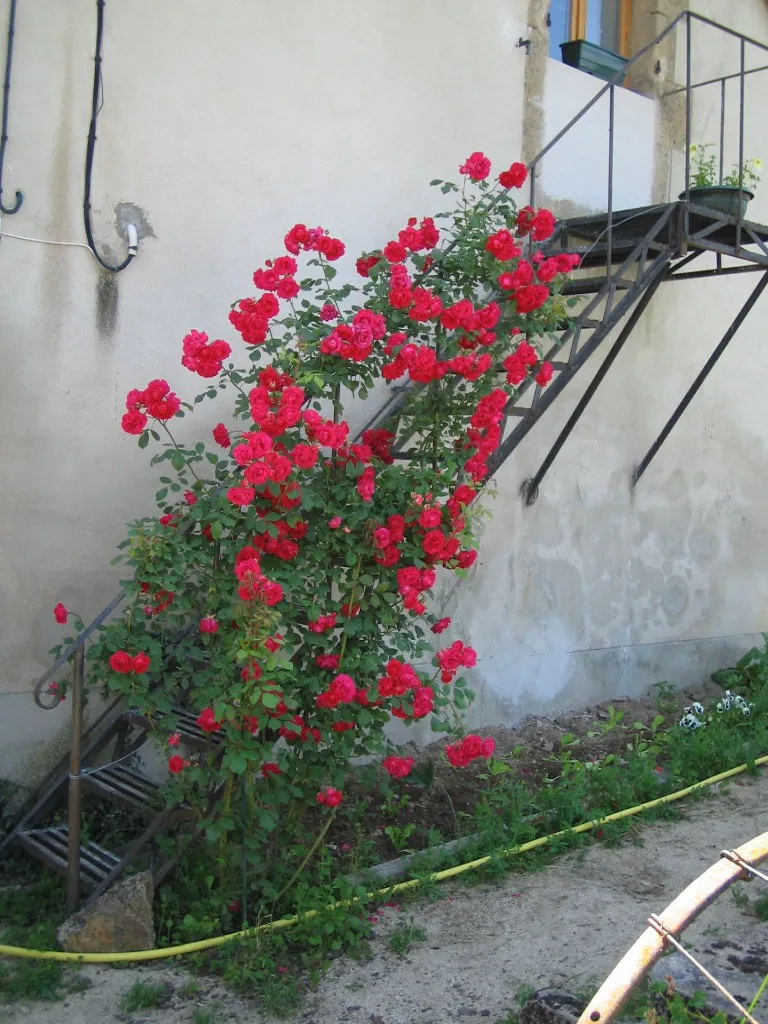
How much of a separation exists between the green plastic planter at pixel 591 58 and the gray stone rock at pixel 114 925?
541cm

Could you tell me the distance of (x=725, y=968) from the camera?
343 centimetres

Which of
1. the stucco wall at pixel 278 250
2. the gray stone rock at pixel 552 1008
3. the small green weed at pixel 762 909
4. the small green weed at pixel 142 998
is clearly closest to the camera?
the gray stone rock at pixel 552 1008

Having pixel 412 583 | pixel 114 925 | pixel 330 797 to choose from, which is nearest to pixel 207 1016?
pixel 114 925

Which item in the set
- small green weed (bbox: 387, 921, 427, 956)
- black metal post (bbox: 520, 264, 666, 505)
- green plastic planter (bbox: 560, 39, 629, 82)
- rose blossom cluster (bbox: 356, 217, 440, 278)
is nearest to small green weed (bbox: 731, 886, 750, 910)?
small green weed (bbox: 387, 921, 427, 956)

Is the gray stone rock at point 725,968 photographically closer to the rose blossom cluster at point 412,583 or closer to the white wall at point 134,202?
the rose blossom cluster at point 412,583

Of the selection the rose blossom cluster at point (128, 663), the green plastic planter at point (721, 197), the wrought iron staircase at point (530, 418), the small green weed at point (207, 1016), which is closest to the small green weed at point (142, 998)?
the small green weed at point (207, 1016)

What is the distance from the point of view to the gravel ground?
329 centimetres

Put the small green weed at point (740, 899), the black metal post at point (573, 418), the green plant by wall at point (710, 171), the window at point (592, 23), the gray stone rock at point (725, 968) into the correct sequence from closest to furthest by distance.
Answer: the gray stone rock at point (725, 968) < the small green weed at point (740, 899) < the black metal post at point (573, 418) < the green plant by wall at point (710, 171) < the window at point (592, 23)

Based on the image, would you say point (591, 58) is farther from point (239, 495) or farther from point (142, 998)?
point (142, 998)

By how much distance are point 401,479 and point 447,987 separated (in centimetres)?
175

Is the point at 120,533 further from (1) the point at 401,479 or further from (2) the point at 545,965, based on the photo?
(2) the point at 545,965

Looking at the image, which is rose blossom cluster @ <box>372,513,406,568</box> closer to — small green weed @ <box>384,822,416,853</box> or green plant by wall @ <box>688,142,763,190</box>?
small green weed @ <box>384,822,416,853</box>

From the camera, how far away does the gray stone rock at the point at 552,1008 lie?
290 centimetres

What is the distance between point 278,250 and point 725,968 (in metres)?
3.57
